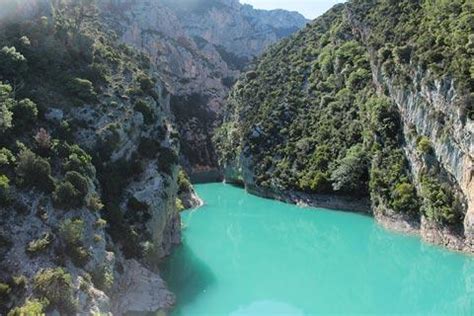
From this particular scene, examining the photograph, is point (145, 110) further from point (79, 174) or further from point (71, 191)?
point (71, 191)

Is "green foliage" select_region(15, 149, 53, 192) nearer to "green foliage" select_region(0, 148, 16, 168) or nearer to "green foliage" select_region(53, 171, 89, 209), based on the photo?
"green foliage" select_region(0, 148, 16, 168)

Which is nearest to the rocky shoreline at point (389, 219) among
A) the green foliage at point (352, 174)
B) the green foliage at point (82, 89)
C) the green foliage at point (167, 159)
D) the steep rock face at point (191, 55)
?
the green foliage at point (352, 174)

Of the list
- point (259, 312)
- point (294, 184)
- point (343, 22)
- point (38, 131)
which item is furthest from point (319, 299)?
point (343, 22)

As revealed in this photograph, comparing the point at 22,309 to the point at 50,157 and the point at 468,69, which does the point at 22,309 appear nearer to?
the point at 50,157

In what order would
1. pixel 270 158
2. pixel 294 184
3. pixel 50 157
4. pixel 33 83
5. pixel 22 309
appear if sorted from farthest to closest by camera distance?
pixel 270 158, pixel 294 184, pixel 33 83, pixel 50 157, pixel 22 309

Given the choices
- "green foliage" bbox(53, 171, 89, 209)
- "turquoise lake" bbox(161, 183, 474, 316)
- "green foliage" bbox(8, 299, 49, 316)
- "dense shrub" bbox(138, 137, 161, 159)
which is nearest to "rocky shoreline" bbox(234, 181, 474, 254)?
"turquoise lake" bbox(161, 183, 474, 316)

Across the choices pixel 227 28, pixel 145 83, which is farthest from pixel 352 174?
pixel 227 28
